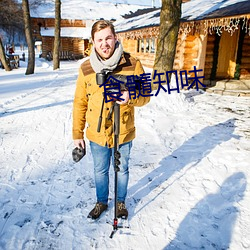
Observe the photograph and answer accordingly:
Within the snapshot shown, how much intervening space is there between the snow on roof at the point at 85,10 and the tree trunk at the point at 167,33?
1121 inches

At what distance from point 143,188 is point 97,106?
1517mm

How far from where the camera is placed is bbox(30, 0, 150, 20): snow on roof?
3275 centimetres

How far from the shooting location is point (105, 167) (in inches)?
92.2

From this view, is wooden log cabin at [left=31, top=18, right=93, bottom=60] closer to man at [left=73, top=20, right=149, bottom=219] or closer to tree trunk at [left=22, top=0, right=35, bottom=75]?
tree trunk at [left=22, top=0, right=35, bottom=75]

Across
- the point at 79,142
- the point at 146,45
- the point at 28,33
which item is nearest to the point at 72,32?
the point at 146,45

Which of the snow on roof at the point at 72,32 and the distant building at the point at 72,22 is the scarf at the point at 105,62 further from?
the snow on roof at the point at 72,32

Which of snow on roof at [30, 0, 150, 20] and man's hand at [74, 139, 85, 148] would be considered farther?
snow on roof at [30, 0, 150, 20]

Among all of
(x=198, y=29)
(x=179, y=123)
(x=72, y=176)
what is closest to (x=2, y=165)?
(x=72, y=176)

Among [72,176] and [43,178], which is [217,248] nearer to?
[72,176]

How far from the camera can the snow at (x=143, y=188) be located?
7.43 feet

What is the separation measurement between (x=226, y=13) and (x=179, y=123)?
494cm

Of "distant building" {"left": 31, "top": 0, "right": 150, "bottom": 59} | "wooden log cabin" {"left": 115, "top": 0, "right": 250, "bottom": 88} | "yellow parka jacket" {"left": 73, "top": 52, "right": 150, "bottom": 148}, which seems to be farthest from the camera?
"distant building" {"left": 31, "top": 0, "right": 150, "bottom": 59}

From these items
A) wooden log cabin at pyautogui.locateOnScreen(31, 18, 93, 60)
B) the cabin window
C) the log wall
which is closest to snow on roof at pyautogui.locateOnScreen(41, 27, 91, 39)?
wooden log cabin at pyautogui.locateOnScreen(31, 18, 93, 60)

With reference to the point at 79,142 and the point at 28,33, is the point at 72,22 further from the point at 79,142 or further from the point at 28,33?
the point at 79,142
